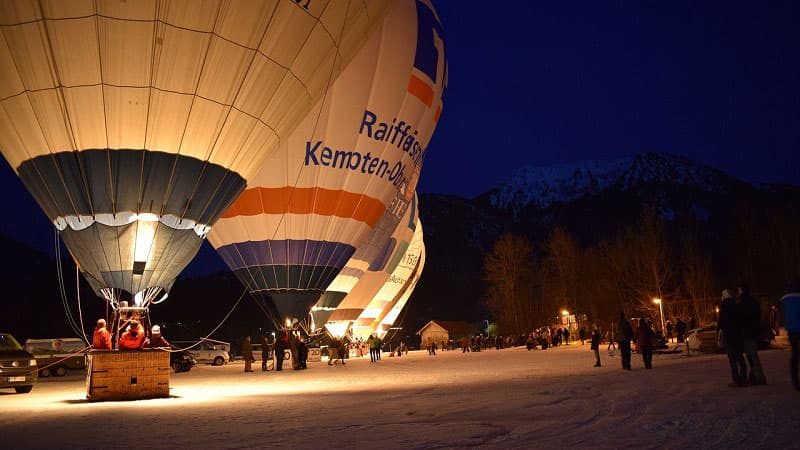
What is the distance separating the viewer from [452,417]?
673 centimetres

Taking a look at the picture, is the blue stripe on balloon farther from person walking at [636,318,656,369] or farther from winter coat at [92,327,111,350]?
person walking at [636,318,656,369]

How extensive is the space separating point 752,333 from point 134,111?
28.8ft

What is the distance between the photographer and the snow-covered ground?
17.4ft

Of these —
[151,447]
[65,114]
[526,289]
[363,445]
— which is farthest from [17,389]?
[526,289]

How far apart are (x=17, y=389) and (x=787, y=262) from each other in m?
34.3

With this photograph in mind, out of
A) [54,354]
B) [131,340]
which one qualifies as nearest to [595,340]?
[131,340]

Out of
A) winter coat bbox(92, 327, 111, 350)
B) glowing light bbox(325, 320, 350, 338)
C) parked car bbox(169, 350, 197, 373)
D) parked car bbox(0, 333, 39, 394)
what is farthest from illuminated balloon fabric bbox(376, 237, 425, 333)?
winter coat bbox(92, 327, 111, 350)

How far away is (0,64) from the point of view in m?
10.4

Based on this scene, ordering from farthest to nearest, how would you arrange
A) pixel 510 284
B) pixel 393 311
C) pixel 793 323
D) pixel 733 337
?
pixel 510 284, pixel 393 311, pixel 733 337, pixel 793 323

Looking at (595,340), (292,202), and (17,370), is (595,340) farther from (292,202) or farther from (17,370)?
(17,370)

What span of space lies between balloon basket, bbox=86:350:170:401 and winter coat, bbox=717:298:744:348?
7.72 m

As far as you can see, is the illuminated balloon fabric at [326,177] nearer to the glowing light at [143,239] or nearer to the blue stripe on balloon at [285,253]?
the blue stripe on balloon at [285,253]

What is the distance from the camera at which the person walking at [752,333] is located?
8273 millimetres

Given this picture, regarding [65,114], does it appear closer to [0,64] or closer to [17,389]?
[0,64]
